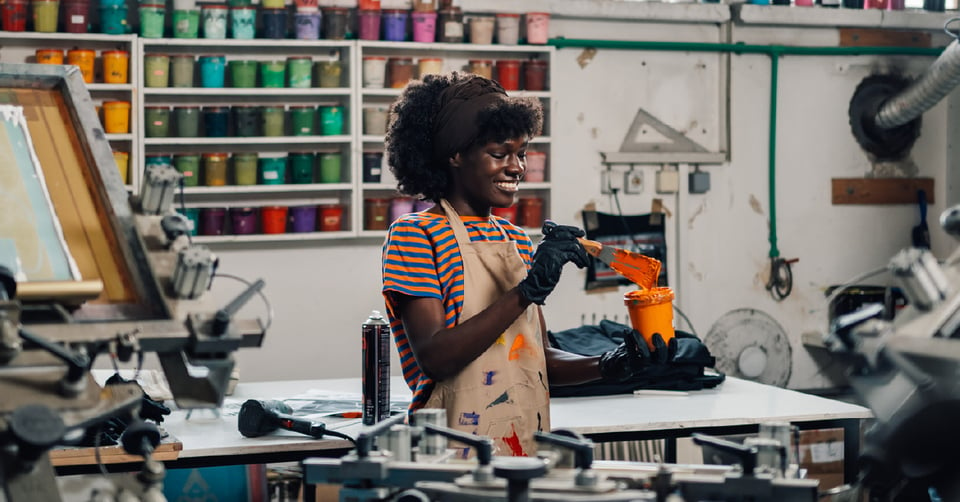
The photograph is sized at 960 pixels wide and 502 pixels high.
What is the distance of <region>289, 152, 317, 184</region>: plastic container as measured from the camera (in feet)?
15.9

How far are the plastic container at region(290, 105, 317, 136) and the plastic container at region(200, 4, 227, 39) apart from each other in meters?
0.45

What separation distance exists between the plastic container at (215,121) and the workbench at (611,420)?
1563mm

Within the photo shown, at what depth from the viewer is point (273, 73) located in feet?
15.7

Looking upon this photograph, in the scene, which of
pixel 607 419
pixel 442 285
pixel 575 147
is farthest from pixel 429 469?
pixel 575 147

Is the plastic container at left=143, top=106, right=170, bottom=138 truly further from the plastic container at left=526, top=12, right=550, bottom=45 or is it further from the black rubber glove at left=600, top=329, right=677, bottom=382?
the black rubber glove at left=600, top=329, right=677, bottom=382

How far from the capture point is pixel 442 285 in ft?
7.33

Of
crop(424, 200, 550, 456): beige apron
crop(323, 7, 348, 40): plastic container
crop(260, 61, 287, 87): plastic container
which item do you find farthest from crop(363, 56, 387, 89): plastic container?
crop(424, 200, 550, 456): beige apron

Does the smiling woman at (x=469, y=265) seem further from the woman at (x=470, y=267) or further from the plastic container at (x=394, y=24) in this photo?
the plastic container at (x=394, y=24)

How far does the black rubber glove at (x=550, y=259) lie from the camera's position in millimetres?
2174

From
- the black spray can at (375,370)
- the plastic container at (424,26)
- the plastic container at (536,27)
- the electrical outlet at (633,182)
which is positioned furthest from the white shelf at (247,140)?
the black spray can at (375,370)

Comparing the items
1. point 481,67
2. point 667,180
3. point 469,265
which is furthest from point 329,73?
point 469,265

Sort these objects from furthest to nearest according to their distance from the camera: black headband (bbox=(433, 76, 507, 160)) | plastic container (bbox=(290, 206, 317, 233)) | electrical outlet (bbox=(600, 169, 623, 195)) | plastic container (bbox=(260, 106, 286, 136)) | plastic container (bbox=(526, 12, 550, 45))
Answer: electrical outlet (bbox=(600, 169, 623, 195)) → plastic container (bbox=(526, 12, 550, 45)) → plastic container (bbox=(290, 206, 317, 233)) → plastic container (bbox=(260, 106, 286, 136)) → black headband (bbox=(433, 76, 507, 160))

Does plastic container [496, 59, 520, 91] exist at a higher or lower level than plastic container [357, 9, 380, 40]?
lower

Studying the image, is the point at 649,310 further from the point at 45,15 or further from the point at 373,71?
the point at 45,15
